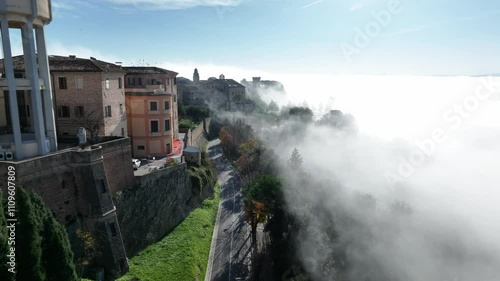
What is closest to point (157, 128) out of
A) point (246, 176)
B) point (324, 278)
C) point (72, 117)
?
point (72, 117)

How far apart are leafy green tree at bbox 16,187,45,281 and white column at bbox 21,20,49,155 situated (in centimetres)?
876

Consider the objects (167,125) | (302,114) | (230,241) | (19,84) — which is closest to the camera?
(19,84)

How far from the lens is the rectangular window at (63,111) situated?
1224 inches

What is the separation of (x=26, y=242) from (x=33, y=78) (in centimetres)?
1156

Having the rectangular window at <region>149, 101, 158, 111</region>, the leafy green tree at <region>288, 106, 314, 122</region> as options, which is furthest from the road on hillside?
the leafy green tree at <region>288, 106, 314, 122</region>

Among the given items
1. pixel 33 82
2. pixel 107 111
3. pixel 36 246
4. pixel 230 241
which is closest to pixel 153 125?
pixel 107 111

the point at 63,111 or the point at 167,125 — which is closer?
the point at 63,111

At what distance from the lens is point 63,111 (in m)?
31.2

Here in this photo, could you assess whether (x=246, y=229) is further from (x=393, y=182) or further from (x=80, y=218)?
(x=393, y=182)

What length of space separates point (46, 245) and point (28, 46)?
13126 mm

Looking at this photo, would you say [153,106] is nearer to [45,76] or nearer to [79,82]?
[79,82]

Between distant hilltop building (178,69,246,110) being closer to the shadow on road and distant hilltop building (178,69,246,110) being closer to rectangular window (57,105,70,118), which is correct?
rectangular window (57,105,70,118)

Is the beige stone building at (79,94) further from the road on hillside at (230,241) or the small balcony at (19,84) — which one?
the road on hillside at (230,241)

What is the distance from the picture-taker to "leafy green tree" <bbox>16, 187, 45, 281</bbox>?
14.5 m
